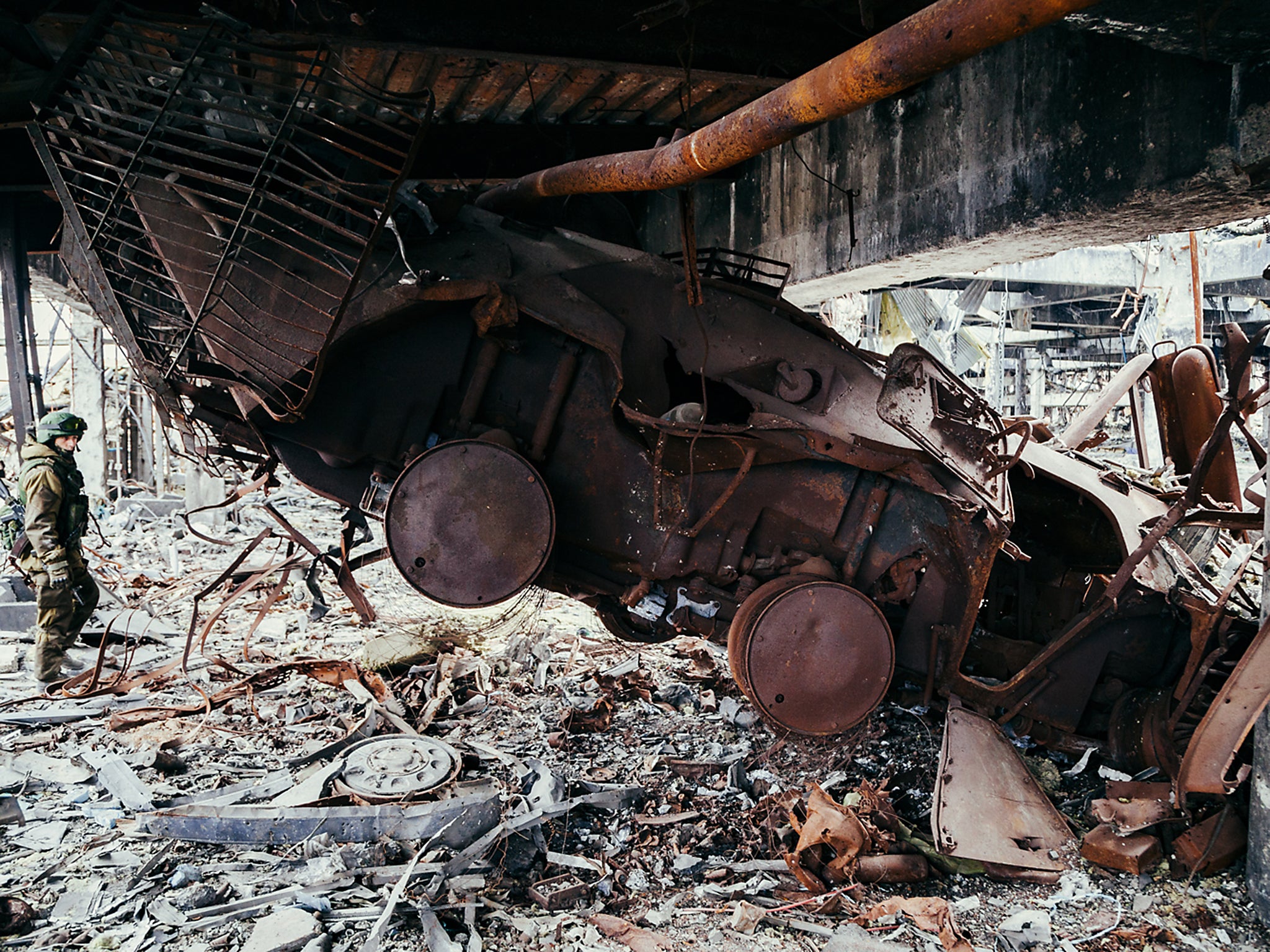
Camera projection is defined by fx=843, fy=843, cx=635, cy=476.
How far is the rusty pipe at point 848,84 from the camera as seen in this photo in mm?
1780

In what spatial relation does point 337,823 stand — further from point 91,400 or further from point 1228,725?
point 91,400

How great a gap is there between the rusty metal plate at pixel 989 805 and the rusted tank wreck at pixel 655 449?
0.06m

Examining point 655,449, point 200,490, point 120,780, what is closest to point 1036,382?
point 200,490

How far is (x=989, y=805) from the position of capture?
11.8 ft

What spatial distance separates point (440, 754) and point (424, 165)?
3980mm

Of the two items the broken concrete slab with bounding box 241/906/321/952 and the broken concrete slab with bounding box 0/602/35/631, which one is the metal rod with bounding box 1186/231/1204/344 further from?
the broken concrete slab with bounding box 0/602/35/631

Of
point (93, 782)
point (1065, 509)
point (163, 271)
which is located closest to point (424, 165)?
point (163, 271)

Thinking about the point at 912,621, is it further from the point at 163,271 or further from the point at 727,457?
the point at 163,271

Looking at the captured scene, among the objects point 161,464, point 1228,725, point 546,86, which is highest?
point 546,86

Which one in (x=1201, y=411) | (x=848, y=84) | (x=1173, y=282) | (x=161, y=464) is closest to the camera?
(x=848, y=84)

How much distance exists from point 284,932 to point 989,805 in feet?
9.26

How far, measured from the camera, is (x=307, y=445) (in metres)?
3.71

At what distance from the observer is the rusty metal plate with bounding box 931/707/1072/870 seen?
342 centimetres

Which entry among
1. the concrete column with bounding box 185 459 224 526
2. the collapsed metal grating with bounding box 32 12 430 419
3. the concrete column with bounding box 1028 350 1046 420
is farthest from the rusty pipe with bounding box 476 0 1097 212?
the concrete column with bounding box 1028 350 1046 420
